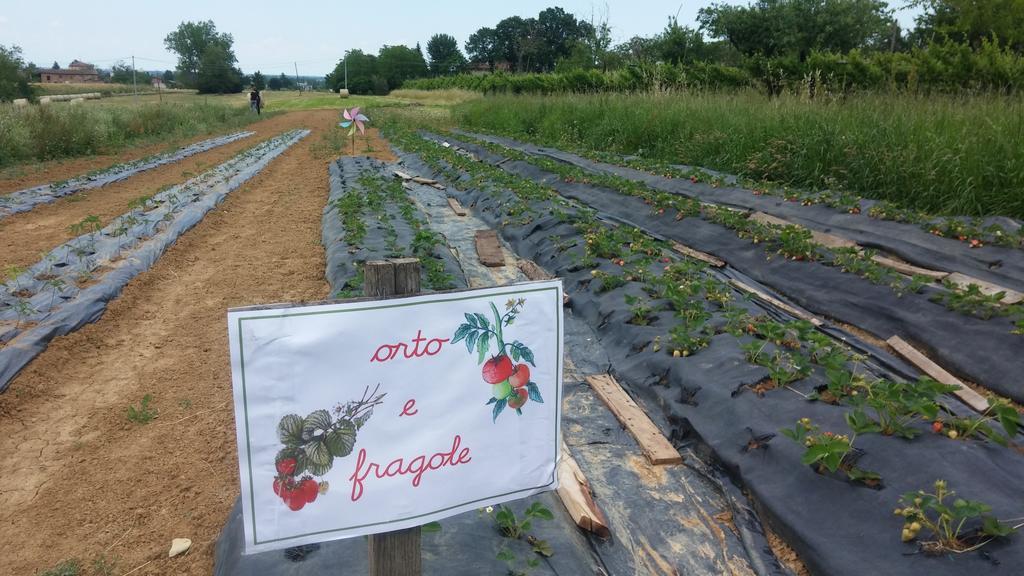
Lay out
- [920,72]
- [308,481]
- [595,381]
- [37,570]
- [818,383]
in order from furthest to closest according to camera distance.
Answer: [920,72]
[595,381]
[818,383]
[37,570]
[308,481]

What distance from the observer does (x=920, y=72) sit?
1252 cm

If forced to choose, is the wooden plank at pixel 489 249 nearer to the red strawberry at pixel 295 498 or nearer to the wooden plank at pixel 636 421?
the wooden plank at pixel 636 421

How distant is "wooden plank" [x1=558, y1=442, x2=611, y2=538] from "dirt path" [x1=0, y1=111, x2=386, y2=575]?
1484mm

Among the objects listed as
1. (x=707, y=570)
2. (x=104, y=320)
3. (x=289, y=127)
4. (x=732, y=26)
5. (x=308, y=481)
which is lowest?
(x=707, y=570)

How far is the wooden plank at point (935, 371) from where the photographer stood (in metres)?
3.24

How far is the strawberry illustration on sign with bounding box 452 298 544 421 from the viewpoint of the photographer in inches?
62.3

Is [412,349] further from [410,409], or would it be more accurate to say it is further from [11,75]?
[11,75]

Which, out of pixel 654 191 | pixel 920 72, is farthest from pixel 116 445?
pixel 920 72

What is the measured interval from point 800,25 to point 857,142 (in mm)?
27744

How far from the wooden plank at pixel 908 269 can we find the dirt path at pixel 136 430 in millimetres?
4827

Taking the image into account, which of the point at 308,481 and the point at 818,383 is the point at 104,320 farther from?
the point at 818,383

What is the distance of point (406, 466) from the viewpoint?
1542 mm

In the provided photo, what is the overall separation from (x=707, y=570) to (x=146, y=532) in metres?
2.39

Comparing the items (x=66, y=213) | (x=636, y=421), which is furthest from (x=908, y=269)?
(x=66, y=213)
